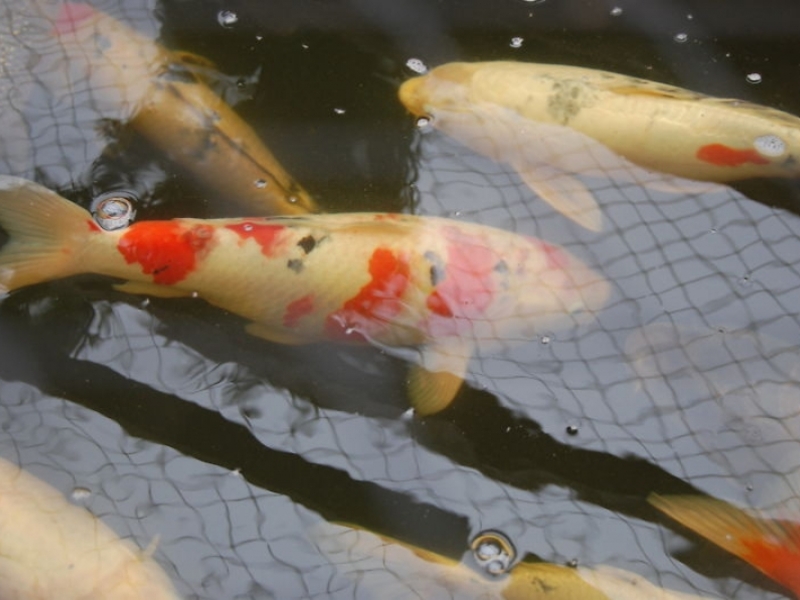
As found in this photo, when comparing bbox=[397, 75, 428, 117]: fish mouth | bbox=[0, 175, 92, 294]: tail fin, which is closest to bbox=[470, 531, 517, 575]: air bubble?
bbox=[0, 175, 92, 294]: tail fin

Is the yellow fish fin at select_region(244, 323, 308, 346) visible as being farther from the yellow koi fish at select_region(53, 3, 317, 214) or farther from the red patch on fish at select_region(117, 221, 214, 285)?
the yellow koi fish at select_region(53, 3, 317, 214)

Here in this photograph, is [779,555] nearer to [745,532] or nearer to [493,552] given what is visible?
[745,532]

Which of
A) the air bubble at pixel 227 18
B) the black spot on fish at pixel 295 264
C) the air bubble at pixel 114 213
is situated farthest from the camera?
the air bubble at pixel 227 18

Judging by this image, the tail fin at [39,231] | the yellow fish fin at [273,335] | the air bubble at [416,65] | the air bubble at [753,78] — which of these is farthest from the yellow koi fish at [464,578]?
the air bubble at [753,78]

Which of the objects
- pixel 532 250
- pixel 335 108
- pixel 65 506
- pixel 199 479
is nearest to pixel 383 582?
pixel 199 479

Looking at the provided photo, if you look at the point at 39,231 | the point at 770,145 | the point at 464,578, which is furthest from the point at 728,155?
the point at 39,231

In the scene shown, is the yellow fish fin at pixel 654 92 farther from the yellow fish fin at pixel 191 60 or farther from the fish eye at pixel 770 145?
the yellow fish fin at pixel 191 60
